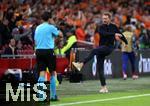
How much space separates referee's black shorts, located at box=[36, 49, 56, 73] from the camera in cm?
1488

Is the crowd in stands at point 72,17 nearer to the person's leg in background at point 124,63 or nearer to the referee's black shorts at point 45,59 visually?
the person's leg in background at point 124,63

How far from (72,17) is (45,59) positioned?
44.4 ft

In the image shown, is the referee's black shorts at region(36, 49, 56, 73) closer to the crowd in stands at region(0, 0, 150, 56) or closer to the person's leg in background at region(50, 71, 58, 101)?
the person's leg in background at region(50, 71, 58, 101)

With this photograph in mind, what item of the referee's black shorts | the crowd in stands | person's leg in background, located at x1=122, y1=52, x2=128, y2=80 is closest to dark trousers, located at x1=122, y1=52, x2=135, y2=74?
person's leg in background, located at x1=122, y1=52, x2=128, y2=80

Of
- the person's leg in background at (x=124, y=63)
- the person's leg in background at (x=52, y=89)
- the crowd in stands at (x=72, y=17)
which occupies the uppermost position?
the crowd in stands at (x=72, y=17)

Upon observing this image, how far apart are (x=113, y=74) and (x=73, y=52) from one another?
251 cm

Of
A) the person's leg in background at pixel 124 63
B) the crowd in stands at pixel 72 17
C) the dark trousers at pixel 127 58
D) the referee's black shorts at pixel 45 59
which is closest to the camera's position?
the referee's black shorts at pixel 45 59

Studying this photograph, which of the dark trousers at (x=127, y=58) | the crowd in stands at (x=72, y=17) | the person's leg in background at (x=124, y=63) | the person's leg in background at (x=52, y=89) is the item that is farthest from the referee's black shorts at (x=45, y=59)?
the dark trousers at (x=127, y=58)

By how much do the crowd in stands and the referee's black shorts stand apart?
4972 millimetres

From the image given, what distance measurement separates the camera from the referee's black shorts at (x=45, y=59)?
14.9 metres

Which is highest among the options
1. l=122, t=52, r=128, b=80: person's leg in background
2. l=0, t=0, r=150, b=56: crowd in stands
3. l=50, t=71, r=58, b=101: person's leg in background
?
l=0, t=0, r=150, b=56: crowd in stands

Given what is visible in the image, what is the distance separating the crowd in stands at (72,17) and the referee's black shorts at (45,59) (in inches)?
196

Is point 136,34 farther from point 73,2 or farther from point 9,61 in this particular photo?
point 9,61

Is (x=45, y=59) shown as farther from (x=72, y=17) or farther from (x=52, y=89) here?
(x=72, y=17)
